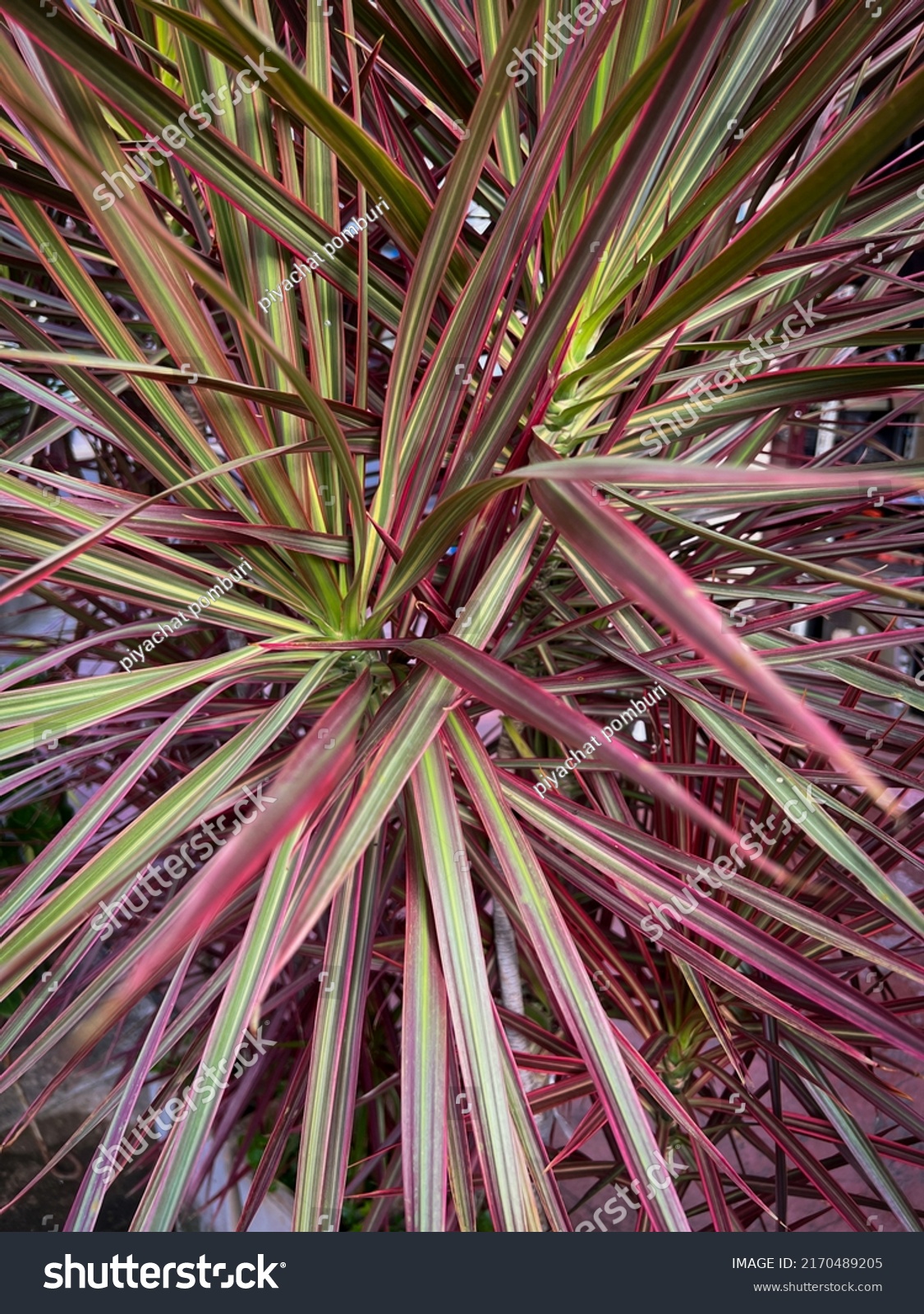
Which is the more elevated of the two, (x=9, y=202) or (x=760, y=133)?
(x=760, y=133)

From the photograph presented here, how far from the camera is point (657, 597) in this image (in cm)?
27

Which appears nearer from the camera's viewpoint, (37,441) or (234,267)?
(234,267)

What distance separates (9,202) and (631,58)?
1.22 ft

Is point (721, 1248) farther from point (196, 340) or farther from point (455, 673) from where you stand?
point (196, 340)

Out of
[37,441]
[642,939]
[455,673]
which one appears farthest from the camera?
[642,939]

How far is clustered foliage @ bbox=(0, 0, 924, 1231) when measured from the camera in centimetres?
36

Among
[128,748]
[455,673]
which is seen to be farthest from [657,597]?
[128,748]

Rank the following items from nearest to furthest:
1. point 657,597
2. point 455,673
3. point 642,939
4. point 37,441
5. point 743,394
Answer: point 657,597
point 455,673
point 743,394
point 37,441
point 642,939

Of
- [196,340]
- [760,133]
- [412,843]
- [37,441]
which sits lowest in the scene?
[412,843]

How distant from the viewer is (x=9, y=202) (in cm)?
49

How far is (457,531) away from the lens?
442 millimetres

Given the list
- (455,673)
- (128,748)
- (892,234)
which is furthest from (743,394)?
(128,748)

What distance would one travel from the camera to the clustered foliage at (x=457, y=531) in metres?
0.36

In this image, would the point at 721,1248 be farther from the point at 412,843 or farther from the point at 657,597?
the point at 657,597
